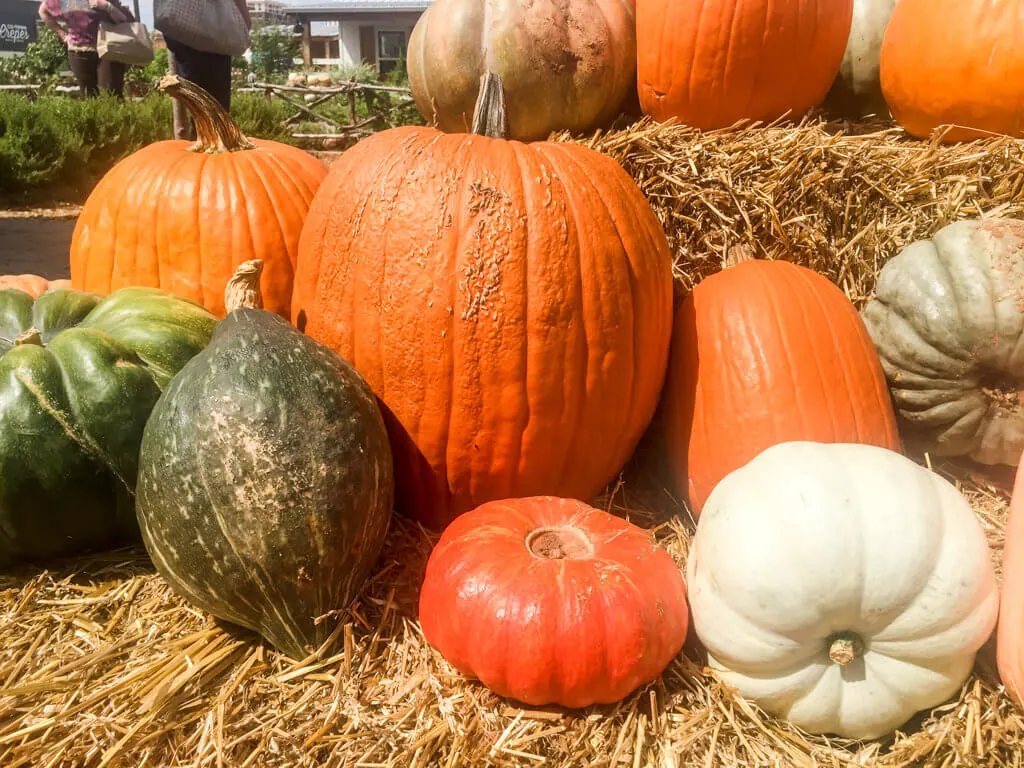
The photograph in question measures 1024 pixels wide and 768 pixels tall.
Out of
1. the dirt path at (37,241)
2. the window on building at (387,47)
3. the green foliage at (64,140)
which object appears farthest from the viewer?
the window on building at (387,47)

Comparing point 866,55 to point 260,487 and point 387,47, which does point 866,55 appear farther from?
point 387,47

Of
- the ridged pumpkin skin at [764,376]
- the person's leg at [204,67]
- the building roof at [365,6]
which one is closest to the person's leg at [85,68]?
the person's leg at [204,67]

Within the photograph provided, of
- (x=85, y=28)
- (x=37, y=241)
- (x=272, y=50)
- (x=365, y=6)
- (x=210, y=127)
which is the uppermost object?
(x=365, y=6)

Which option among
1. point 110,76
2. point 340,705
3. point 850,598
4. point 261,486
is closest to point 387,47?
point 110,76

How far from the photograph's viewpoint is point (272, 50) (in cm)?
4328

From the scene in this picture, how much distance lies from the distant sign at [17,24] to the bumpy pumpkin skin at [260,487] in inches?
2143

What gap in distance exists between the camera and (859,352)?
2291mm

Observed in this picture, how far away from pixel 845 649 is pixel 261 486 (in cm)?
122

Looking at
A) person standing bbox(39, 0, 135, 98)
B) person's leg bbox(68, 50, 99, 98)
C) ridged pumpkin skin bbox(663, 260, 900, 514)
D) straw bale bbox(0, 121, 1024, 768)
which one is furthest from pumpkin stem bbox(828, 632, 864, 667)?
person's leg bbox(68, 50, 99, 98)

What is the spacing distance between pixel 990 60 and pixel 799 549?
2247 millimetres

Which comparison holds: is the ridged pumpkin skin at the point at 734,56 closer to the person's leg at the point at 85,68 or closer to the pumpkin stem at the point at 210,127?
the pumpkin stem at the point at 210,127

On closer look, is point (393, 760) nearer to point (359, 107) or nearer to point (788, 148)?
point (788, 148)

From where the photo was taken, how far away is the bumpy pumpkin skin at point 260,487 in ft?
5.40

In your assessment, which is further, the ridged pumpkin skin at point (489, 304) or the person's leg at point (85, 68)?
the person's leg at point (85, 68)
